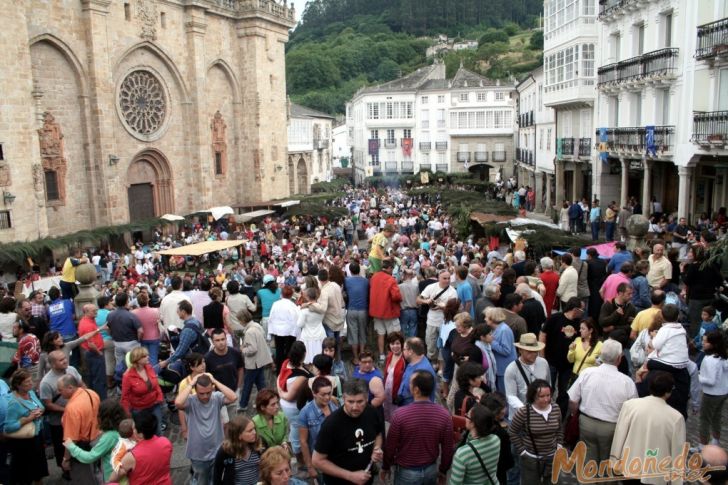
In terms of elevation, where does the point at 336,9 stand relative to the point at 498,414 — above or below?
above

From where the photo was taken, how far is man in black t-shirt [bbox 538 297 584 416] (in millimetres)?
7520

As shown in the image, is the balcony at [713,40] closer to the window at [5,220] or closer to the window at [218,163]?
the window at [5,220]

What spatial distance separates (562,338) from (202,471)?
439cm

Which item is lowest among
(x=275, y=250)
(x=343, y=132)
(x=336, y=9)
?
(x=275, y=250)

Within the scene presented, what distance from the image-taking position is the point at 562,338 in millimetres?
7570

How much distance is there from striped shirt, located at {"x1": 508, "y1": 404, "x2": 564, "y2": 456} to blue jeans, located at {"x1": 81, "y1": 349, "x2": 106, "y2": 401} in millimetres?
5642

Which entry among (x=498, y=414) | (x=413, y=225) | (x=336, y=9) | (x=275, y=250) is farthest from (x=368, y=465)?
(x=336, y=9)

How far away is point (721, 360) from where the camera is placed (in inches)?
Answer: 271

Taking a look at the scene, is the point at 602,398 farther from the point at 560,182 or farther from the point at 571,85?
the point at 560,182

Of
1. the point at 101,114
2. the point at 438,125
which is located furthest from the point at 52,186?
the point at 438,125

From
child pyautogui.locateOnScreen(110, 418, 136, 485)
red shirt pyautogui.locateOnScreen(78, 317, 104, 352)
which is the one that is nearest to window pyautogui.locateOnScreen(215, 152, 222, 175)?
red shirt pyautogui.locateOnScreen(78, 317, 104, 352)

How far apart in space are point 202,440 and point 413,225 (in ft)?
73.7

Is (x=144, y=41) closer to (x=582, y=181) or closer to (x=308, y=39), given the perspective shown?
(x=582, y=181)

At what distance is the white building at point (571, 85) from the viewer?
26.9 m
